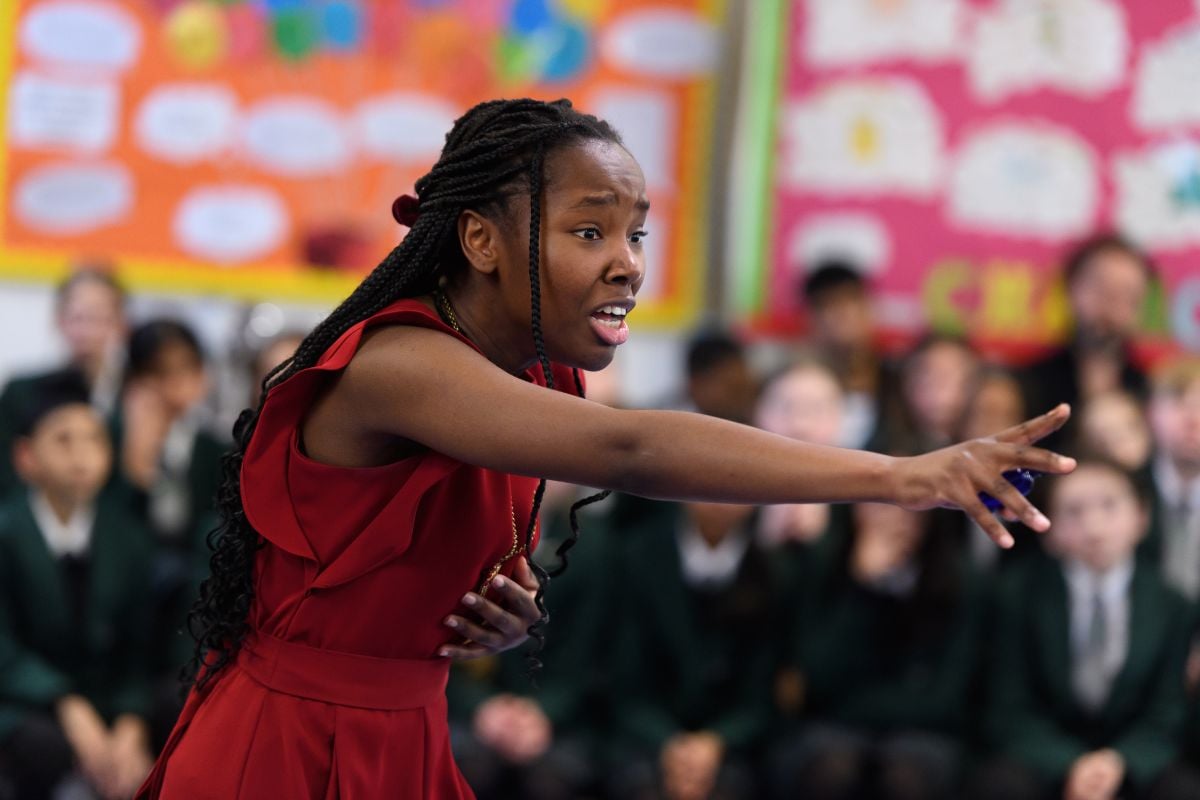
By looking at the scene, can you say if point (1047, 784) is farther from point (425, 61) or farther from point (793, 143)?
point (425, 61)

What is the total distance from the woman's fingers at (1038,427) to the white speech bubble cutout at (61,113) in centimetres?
443

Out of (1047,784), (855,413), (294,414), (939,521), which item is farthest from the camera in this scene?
(855,413)

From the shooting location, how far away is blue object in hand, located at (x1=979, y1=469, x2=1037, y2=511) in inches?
65.3

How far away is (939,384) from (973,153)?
42.0 inches

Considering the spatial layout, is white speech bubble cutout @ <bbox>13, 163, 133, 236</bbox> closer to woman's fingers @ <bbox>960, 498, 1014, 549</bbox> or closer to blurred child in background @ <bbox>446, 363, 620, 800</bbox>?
blurred child in background @ <bbox>446, 363, 620, 800</bbox>

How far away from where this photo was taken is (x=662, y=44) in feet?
19.0

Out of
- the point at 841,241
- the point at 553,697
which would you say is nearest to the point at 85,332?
the point at 553,697

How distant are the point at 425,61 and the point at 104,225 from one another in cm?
128

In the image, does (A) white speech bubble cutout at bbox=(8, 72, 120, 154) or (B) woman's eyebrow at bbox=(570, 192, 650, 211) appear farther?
(A) white speech bubble cutout at bbox=(8, 72, 120, 154)

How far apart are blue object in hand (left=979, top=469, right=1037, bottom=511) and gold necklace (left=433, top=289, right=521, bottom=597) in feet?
2.39

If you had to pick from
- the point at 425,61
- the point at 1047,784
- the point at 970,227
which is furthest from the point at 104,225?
the point at 1047,784

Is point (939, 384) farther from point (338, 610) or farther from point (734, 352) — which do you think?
point (338, 610)

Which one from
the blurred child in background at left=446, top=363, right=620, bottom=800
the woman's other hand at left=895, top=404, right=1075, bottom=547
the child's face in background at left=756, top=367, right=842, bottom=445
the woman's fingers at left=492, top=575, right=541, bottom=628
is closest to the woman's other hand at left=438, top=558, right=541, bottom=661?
the woman's fingers at left=492, top=575, right=541, bottom=628

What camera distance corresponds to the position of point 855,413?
505 cm
